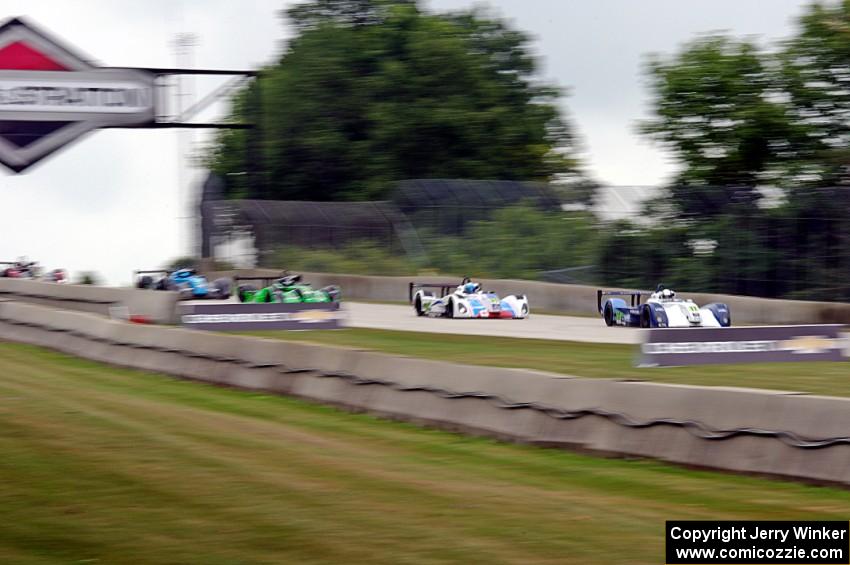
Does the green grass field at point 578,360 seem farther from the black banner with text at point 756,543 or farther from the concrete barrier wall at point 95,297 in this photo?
the black banner with text at point 756,543

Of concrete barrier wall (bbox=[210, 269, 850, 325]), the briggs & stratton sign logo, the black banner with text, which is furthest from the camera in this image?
concrete barrier wall (bbox=[210, 269, 850, 325])

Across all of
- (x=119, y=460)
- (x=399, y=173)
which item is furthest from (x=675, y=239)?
(x=399, y=173)

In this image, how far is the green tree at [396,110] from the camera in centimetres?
6681

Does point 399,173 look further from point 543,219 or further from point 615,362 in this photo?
point 615,362

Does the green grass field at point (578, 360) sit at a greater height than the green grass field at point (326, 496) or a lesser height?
lesser

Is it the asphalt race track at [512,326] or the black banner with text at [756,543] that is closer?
the black banner with text at [756,543]

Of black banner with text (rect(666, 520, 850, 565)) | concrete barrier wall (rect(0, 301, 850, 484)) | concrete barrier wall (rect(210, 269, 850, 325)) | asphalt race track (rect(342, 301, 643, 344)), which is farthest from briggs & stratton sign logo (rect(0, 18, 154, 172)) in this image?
concrete barrier wall (rect(210, 269, 850, 325))

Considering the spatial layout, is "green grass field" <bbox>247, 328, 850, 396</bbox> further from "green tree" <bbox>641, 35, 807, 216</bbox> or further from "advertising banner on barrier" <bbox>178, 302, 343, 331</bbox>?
"green tree" <bbox>641, 35, 807, 216</bbox>

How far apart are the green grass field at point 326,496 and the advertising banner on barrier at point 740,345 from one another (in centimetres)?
419

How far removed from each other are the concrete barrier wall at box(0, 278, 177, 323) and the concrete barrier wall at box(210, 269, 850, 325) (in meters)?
11.1

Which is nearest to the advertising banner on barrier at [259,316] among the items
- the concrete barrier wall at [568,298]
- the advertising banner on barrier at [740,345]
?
the advertising banner on barrier at [740,345]

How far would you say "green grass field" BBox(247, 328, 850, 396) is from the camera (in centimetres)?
1415

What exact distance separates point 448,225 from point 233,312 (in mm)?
16424

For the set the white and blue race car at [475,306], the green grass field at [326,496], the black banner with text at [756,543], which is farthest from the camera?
the white and blue race car at [475,306]
